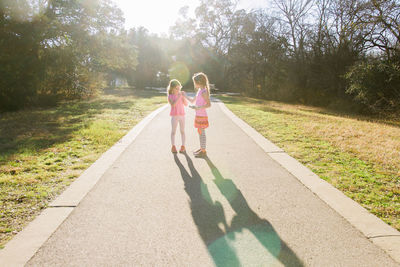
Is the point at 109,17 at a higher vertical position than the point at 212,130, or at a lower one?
higher

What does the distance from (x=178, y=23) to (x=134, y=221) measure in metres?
48.0

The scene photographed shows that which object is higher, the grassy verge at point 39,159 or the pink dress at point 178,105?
the pink dress at point 178,105

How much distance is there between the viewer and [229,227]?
110 inches

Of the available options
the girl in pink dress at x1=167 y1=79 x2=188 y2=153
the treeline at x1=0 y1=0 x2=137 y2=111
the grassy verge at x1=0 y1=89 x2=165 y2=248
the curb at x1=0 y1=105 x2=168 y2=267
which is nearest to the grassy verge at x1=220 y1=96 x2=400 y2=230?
the girl in pink dress at x1=167 y1=79 x2=188 y2=153

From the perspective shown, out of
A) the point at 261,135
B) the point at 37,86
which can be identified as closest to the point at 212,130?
the point at 261,135

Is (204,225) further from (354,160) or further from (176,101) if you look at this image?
(354,160)

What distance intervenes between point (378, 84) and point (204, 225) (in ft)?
63.6

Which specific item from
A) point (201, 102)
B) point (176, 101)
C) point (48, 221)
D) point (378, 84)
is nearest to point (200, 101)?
point (201, 102)

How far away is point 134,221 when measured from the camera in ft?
9.49

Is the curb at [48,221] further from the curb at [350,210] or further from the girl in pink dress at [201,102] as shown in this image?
the curb at [350,210]

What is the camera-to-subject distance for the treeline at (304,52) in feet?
57.5

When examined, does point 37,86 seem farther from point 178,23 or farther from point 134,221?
point 178,23

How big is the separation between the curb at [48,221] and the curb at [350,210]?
3.00 meters

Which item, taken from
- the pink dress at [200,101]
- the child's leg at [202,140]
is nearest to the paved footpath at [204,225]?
the child's leg at [202,140]
